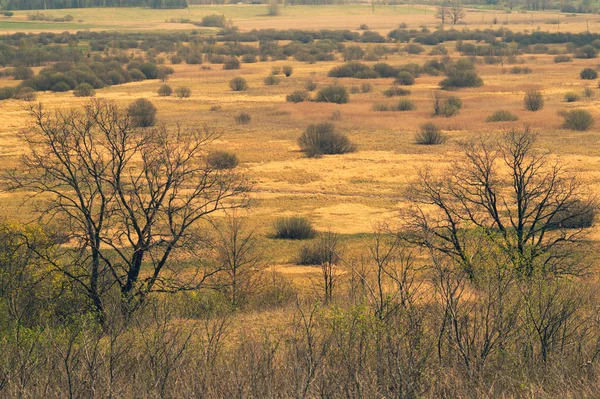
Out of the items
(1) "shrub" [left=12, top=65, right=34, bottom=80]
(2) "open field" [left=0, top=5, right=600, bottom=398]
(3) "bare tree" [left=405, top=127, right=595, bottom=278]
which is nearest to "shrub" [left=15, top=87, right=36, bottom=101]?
(2) "open field" [left=0, top=5, right=600, bottom=398]

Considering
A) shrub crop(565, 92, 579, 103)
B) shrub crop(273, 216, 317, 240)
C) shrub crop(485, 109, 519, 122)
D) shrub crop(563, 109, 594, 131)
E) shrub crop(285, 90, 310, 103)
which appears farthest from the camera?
shrub crop(285, 90, 310, 103)

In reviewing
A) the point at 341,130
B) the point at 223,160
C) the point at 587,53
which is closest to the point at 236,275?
the point at 223,160

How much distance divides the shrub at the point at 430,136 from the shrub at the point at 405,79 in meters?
30.6

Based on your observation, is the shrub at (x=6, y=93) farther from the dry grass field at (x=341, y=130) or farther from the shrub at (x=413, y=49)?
the shrub at (x=413, y=49)

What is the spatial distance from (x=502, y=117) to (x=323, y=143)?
1429 centimetres

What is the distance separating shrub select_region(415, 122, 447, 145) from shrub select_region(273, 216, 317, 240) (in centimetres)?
1910

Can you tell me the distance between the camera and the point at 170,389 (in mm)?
13836

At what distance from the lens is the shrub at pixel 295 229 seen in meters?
30.2

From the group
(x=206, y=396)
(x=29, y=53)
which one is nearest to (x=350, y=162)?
(x=206, y=396)

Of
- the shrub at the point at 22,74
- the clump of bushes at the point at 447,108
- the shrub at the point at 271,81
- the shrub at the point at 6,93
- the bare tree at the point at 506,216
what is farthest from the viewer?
the shrub at the point at 22,74

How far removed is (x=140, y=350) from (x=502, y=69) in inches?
3143

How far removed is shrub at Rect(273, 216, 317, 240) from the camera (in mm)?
30219

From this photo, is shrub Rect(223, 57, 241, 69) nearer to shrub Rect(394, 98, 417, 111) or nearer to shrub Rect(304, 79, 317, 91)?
shrub Rect(304, 79, 317, 91)

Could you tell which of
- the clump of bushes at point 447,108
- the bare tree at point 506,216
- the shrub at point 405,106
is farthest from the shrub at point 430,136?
the shrub at point 405,106
